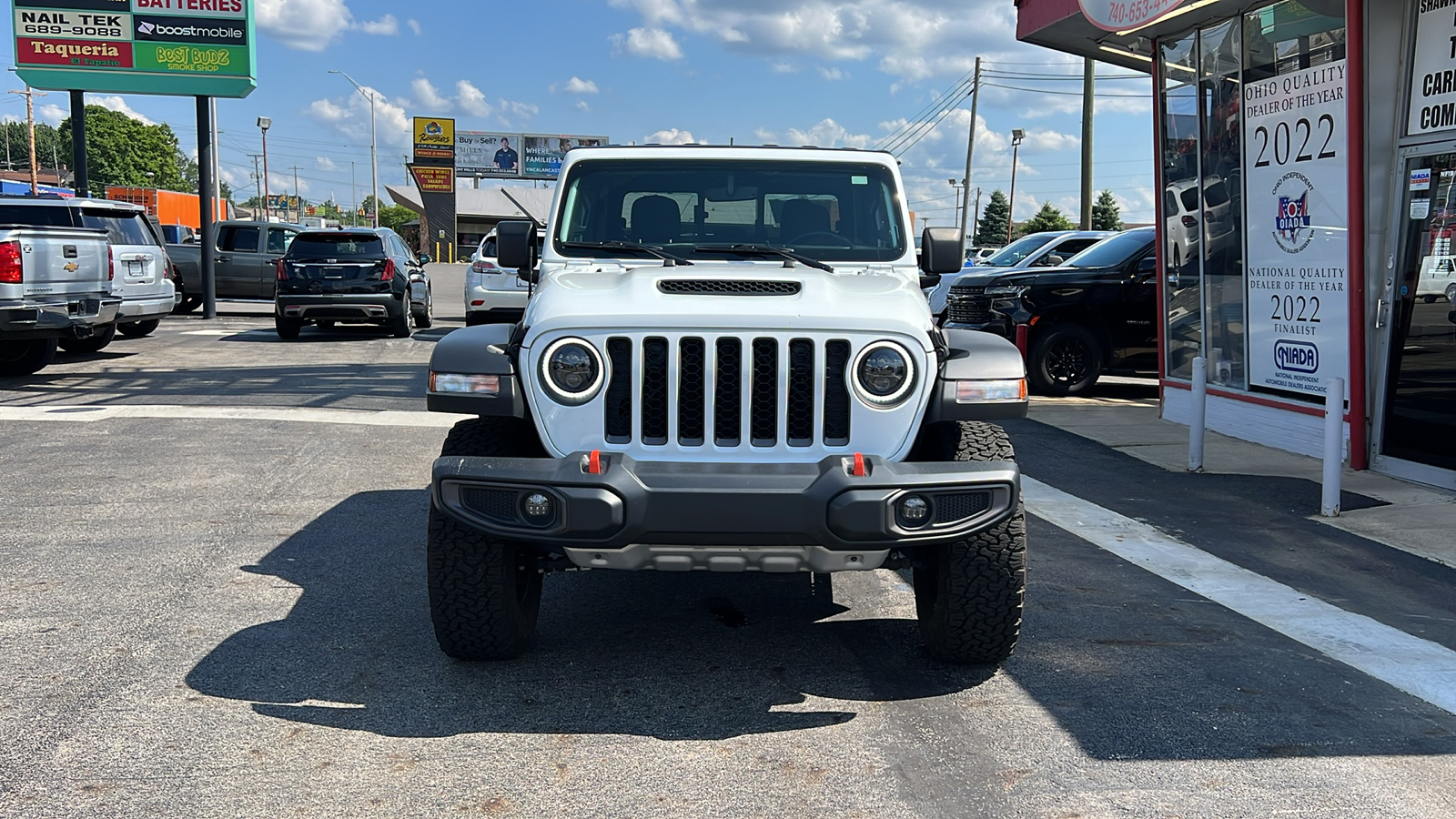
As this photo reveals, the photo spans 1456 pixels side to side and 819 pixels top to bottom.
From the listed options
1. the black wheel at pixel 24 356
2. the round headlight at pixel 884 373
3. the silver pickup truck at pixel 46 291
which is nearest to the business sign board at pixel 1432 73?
the round headlight at pixel 884 373

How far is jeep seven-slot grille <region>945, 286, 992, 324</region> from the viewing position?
13688mm

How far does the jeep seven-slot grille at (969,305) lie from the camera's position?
13.7 metres

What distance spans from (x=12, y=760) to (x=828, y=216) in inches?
146

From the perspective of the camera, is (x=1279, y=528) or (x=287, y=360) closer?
(x=1279, y=528)

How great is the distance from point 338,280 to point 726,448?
1444 cm

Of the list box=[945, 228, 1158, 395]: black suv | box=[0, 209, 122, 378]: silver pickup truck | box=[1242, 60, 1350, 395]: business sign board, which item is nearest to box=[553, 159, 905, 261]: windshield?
box=[1242, 60, 1350, 395]: business sign board

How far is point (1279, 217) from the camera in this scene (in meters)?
9.97

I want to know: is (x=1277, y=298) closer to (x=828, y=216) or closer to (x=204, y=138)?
(x=828, y=216)

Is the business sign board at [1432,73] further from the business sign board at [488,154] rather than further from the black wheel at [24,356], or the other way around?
the business sign board at [488,154]

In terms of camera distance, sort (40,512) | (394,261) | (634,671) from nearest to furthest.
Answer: (634,671)
(40,512)
(394,261)

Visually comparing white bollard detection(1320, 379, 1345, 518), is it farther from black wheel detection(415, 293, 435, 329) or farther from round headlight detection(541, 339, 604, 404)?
black wheel detection(415, 293, 435, 329)

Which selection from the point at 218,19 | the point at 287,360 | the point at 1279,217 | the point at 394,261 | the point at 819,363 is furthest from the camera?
the point at 218,19

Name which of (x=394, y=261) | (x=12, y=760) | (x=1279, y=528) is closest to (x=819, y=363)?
(x=12, y=760)

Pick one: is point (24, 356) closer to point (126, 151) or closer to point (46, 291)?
Answer: point (46, 291)
